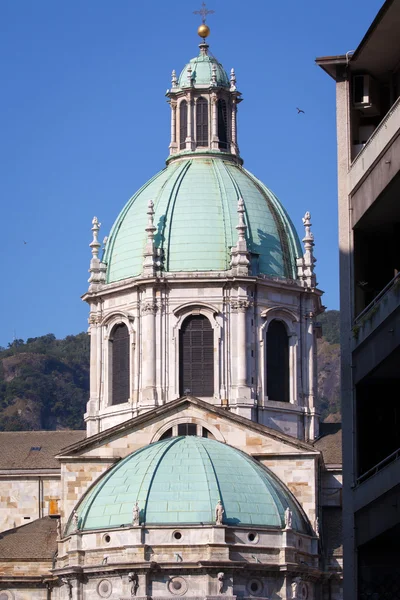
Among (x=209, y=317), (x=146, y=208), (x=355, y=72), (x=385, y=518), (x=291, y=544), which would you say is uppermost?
(x=146, y=208)

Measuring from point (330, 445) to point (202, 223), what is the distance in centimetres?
1251

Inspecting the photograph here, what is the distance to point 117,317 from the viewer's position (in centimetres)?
8856

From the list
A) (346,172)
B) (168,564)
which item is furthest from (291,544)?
(346,172)

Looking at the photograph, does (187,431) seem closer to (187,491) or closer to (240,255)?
(187,491)

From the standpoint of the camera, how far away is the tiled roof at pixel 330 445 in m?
86.1

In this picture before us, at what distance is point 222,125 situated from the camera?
3691 inches

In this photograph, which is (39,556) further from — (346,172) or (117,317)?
(346,172)

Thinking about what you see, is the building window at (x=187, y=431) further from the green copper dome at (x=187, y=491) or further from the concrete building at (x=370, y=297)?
the concrete building at (x=370, y=297)

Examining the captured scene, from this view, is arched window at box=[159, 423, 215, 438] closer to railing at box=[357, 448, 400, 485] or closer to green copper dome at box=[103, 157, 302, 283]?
green copper dome at box=[103, 157, 302, 283]

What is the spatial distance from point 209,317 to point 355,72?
45945 mm

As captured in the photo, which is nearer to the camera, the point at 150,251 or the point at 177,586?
the point at 177,586

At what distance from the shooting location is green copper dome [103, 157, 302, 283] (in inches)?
3499

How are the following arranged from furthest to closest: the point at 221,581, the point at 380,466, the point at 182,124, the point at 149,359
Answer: the point at 182,124, the point at 149,359, the point at 221,581, the point at 380,466

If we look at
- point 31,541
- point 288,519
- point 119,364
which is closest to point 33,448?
point 119,364
